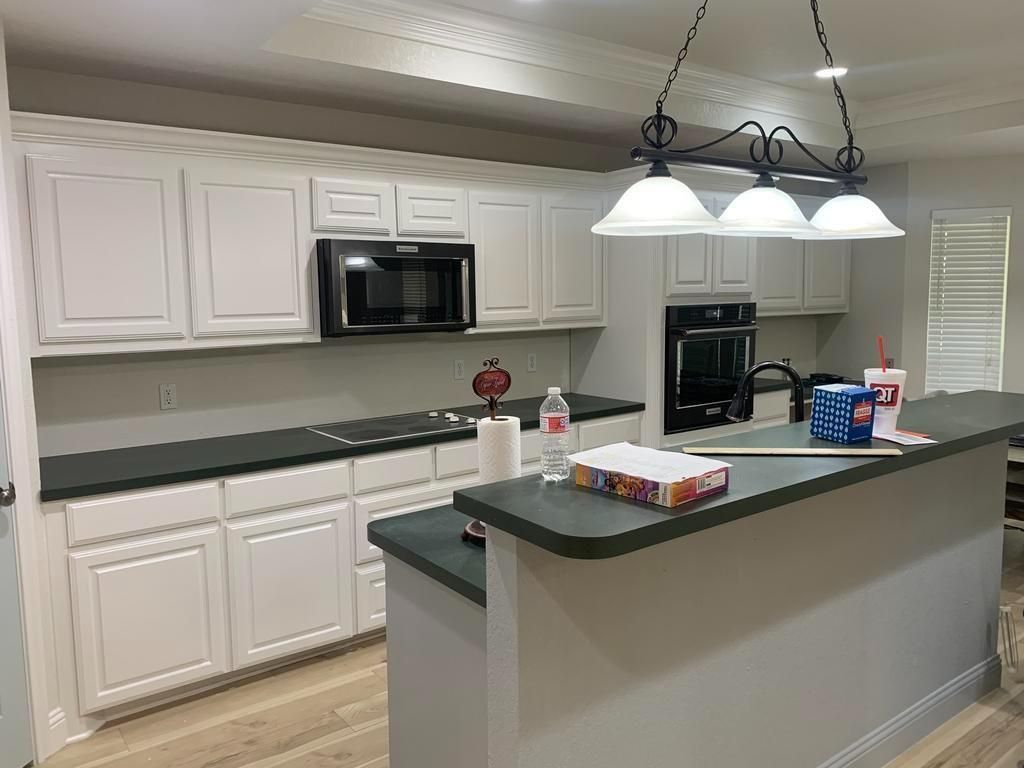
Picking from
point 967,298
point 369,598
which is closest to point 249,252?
point 369,598

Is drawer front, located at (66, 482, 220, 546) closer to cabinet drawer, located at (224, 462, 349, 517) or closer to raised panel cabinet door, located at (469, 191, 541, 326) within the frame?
cabinet drawer, located at (224, 462, 349, 517)

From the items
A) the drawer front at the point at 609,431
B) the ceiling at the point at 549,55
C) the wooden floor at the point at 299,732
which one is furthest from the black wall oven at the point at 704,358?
the wooden floor at the point at 299,732

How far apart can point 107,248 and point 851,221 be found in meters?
2.52

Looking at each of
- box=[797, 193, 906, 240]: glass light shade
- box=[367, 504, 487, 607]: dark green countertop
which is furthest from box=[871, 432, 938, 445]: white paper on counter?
box=[367, 504, 487, 607]: dark green countertop

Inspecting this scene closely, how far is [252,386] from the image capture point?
135 inches

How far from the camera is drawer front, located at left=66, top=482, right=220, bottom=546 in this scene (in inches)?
101

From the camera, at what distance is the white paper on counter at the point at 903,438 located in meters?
2.12

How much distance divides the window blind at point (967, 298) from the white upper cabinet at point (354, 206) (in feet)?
12.3

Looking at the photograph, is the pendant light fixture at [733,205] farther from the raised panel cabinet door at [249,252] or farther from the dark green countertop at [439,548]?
the raised panel cabinet door at [249,252]

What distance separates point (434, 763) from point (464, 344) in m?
2.45

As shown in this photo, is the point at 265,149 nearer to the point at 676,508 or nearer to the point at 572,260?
the point at 572,260

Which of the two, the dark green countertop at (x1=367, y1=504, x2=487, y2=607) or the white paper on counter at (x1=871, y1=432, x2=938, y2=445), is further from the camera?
the white paper on counter at (x1=871, y1=432, x2=938, y2=445)

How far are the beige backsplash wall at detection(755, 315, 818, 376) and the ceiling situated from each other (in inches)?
61.6

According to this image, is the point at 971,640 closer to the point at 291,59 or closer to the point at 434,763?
the point at 434,763
